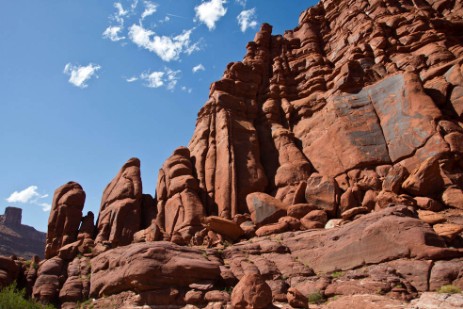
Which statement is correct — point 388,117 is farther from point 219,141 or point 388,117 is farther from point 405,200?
point 219,141

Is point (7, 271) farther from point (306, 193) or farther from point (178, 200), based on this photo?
point (306, 193)

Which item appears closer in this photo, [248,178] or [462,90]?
[462,90]

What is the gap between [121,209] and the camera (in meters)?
35.7

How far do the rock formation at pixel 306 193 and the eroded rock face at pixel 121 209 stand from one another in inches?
5.2

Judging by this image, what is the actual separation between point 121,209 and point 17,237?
3379 inches

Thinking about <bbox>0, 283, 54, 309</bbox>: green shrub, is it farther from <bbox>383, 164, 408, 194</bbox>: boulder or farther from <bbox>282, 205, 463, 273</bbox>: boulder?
<bbox>383, 164, 408, 194</bbox>: boulder

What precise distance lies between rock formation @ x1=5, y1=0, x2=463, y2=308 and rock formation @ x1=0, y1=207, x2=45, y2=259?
6762cm

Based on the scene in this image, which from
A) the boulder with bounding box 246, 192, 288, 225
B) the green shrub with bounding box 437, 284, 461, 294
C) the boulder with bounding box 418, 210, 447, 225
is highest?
the boulder with bounding box 246, 192, 288, 225

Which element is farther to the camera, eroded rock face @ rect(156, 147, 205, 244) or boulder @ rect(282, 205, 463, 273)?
eroded rock face @ rect(156, 147, 205, 244)

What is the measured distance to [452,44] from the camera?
40625mm

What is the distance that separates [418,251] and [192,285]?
12060mm

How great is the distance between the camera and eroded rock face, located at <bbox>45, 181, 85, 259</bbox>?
111ft

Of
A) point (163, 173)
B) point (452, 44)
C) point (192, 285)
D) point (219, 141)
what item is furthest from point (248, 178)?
point (452, 44)

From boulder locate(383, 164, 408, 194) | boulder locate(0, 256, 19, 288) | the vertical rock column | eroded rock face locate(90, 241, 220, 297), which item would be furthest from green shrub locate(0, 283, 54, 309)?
boulder locate(383, 164, 408, 194)
